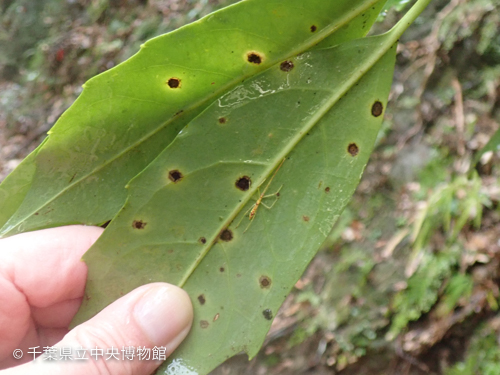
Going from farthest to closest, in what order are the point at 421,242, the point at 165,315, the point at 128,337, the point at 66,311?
1. the point at 421,242
2. the point at 66,311
3. the point at 128,337
4. the point at 165,315

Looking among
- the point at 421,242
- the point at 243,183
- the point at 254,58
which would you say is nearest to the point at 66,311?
the point at 243,183

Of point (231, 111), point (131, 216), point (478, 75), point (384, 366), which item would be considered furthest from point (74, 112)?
point (478, 75)

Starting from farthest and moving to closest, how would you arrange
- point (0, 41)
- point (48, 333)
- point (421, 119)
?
point (0, 41), point (421, 119), point (48, 333)

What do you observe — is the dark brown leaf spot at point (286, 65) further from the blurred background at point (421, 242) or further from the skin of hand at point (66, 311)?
the blurred background at point (421, 242)

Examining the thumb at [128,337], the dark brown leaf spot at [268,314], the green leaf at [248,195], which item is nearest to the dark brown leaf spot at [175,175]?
the green leaf at [248,195]

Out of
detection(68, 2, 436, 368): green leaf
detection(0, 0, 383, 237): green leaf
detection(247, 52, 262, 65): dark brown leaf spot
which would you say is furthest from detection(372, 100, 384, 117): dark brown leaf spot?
detection(247, 52, 262, 65): dark brown leaf spot

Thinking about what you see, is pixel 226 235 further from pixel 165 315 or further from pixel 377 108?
pixel 377 108

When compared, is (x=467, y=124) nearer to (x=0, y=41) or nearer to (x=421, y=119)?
(x=421, y=119)
